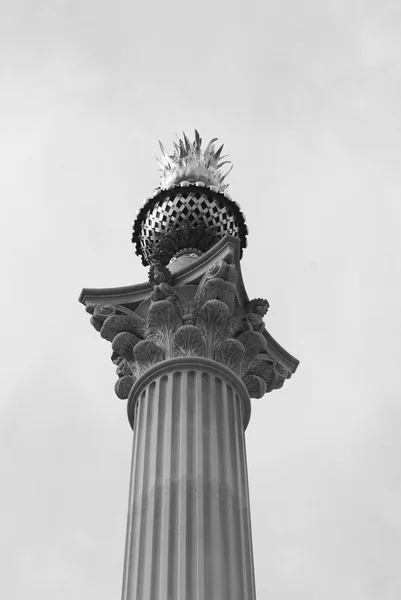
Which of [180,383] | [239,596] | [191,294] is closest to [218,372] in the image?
[180,383]

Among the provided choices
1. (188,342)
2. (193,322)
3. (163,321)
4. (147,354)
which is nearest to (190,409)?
(188,342)

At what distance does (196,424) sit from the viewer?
1792cm

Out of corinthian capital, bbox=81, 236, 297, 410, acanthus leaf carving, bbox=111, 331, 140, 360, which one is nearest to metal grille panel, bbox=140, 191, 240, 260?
corinthian capital, bbox=81, 236, 297, 410

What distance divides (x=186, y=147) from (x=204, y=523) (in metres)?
13.0

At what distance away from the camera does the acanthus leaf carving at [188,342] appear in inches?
769

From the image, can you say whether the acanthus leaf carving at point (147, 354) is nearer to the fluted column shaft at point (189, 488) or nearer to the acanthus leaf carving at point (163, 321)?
the acanthus leaf carving at point (163, 321)

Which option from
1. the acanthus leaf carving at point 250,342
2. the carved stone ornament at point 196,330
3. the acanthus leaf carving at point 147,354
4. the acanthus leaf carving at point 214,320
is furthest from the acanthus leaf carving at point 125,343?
the acanthus leaf carving at point 250,342

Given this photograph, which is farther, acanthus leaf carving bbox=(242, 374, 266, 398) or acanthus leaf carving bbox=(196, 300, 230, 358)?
acanthus leaf carving bbox=(242, 374, 266, 398)

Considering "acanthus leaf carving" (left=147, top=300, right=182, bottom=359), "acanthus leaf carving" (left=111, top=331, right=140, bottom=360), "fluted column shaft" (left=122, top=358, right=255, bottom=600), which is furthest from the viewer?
"acanthus leaf carving" (left=111, top=331, right=140, bottom=360)

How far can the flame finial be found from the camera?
25312 millimetres

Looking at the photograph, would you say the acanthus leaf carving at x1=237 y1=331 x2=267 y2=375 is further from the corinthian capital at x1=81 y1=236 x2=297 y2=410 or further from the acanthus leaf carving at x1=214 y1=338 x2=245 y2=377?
the acanthus leaf carving at x1=214 y1=338 x2=245 y2=377

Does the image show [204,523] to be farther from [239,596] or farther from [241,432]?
[241,432]

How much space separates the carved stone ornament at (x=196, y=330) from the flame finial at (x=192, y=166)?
5.11 m

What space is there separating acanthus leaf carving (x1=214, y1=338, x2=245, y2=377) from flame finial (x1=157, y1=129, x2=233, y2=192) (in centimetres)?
637
